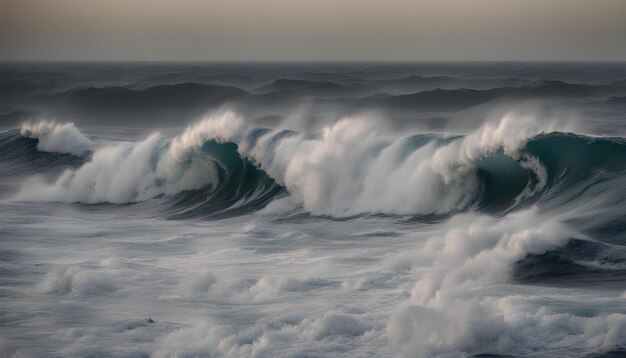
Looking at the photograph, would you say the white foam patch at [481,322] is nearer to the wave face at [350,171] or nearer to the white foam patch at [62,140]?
the wave face at [350,171]

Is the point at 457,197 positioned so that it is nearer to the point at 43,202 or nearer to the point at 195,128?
the point at 195,128

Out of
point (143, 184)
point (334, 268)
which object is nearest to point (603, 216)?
point (334, 268)

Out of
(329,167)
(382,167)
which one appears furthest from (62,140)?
(382,167)

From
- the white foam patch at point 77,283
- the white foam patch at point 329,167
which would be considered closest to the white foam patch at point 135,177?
the white foam patch at point 329,167

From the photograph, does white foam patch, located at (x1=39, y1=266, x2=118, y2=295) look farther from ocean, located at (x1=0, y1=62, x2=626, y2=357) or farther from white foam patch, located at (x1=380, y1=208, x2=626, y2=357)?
white foam patch, located at (x1=380, y1=208, x2=626, y2=357)

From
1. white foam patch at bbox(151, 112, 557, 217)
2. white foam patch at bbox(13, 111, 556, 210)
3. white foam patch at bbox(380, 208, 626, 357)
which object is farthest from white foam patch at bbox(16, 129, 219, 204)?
white foam patch at bbox(380, 208, 626, 357)

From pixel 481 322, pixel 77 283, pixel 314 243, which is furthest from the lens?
pixel 314 243

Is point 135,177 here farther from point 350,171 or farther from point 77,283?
point 77,283
